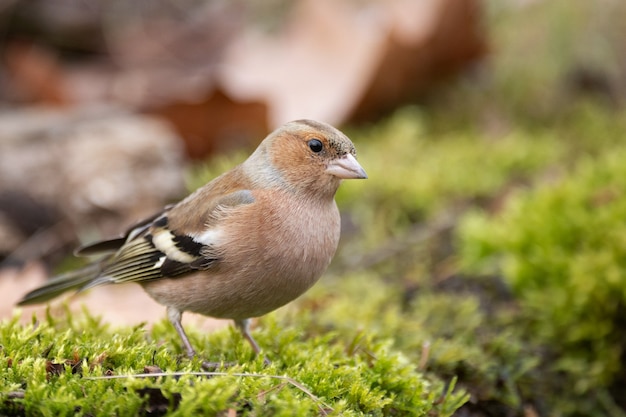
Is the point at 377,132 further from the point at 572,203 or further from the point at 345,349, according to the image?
the point at 345,349

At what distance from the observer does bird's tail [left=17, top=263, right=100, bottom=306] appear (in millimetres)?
3828

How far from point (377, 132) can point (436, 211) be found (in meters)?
1.58

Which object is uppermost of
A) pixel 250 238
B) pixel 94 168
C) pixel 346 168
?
pixel 94 168

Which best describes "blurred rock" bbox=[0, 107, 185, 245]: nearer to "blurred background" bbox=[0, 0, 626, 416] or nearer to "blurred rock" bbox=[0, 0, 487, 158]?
"blurred background" bbox=[0, 0, 626, 416]

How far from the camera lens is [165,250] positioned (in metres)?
3.56

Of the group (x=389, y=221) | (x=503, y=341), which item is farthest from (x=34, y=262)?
(x=503, y=341)

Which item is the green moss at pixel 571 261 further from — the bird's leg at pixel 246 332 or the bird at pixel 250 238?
the bird's leg at pixel 246 332

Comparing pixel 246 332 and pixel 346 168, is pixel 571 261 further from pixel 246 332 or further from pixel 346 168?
pixel 246 332

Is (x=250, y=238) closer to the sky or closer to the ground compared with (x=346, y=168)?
closer to the ground

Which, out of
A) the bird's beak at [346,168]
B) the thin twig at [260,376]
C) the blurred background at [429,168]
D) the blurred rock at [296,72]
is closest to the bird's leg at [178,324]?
the thin twig at [260,376]

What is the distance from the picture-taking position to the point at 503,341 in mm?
3902

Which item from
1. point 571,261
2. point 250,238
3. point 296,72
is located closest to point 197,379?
point 250,238

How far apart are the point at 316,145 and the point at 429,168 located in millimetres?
2576

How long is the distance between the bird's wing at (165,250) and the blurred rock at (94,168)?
6.61 feet
